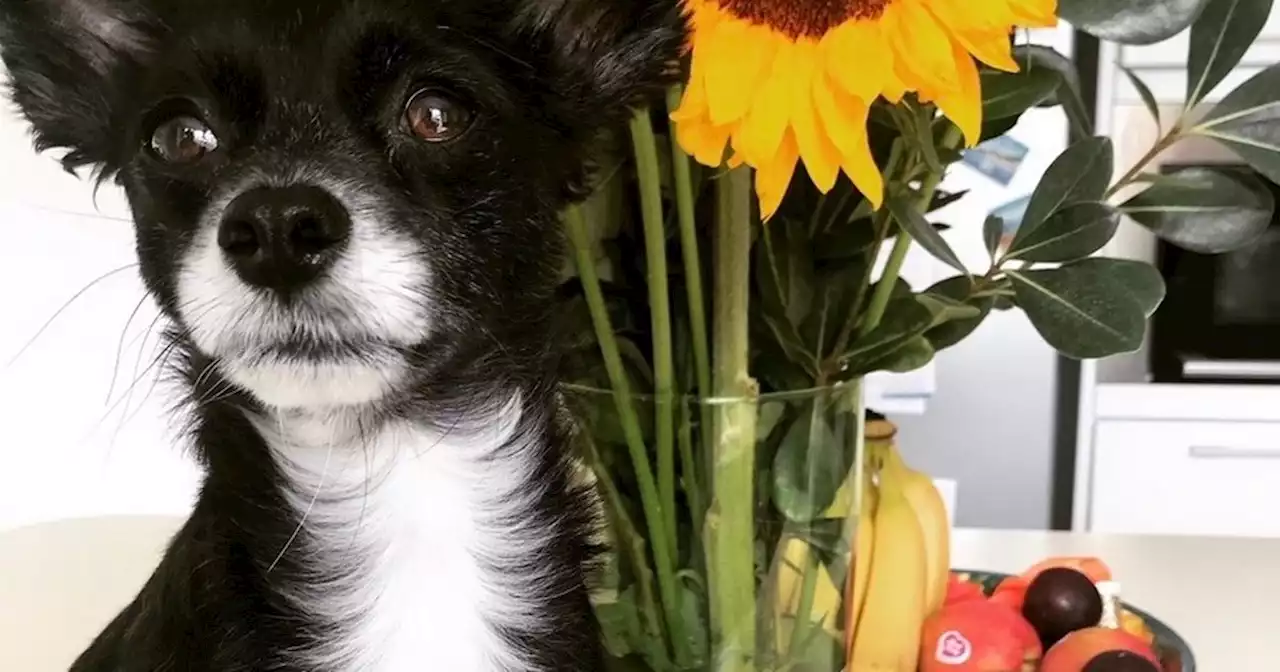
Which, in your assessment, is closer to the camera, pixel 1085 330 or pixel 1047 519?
pixel 1085 330

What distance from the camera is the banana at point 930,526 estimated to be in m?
0.76

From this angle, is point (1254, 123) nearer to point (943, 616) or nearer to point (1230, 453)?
point (943, 616)

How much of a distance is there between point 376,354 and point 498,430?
0.12 meters

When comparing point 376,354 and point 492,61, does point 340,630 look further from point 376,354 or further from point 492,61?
point 492,61

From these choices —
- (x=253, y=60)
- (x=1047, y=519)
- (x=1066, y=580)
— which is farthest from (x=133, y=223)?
(x=1047, y=519)

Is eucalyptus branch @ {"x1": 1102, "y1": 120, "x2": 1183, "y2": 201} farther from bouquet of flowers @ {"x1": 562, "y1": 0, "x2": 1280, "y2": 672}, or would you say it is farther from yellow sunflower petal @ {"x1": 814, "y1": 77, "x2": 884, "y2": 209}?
yellow sunflower petal @ {"x1": 814, "y1": 77, "x2": 884, "y2": 209}

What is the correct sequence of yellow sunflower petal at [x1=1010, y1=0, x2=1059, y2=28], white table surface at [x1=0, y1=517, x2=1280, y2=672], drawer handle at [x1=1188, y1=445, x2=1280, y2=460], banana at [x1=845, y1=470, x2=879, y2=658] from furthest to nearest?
1. drawer handle at [x1=1188, y1=445, x2=1280, y2=460]
2. white table surface at [x1=0, y1=517, x2=1280, y2=672]
3. banana at [x1=845, y1=470, x2=879, y2=658]
4. yellow sunflower petal at [x1=1010, y1=0, x2=1059, y2=28]

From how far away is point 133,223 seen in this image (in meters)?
0.54

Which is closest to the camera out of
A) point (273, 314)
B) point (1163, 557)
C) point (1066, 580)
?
point (273, 314)

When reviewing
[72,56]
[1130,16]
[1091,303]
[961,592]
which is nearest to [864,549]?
[961,592]

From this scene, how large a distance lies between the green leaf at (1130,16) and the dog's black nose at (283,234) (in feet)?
0.97

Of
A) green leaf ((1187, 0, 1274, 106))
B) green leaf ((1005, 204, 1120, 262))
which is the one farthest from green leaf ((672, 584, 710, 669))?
green leaf ((1187, 0, 1274, 106))

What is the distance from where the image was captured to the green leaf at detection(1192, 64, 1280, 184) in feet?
1.83

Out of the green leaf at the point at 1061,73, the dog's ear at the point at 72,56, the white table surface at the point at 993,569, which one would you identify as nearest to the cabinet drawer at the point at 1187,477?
the white table surface at the point at 993,569
